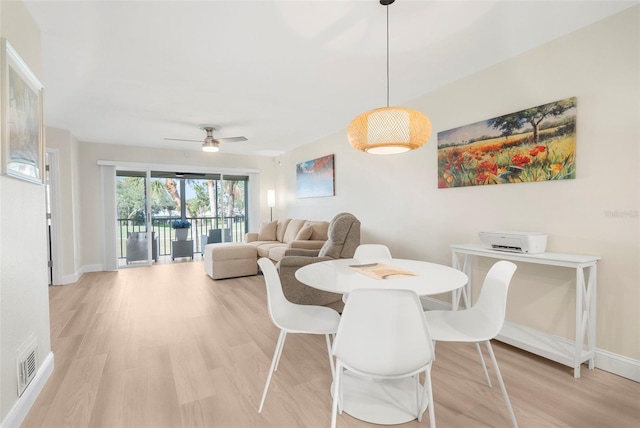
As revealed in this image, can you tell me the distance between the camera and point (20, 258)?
1.69 metres

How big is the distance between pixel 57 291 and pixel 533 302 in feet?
18.5

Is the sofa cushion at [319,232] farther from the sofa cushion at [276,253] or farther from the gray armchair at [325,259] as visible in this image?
the gray armchair at [325,259]

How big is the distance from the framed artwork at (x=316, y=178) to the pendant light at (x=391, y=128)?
311 cm

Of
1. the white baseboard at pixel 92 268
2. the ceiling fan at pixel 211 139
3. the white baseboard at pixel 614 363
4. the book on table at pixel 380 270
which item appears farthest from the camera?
the white baseboard at pixel 92 268

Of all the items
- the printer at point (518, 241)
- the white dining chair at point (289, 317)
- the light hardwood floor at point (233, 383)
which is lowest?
the light hardwood floor at point (233, 383)

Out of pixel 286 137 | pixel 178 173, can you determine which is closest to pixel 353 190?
pixel 286 137

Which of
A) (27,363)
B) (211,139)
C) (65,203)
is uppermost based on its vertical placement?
(211,139)

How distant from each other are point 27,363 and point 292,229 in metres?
3.88

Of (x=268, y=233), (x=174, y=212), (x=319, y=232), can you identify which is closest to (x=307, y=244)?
(x=319, y=232)

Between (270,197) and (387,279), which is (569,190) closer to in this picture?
(387,279)

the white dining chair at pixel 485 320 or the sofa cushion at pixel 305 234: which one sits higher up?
the sofa cushion at pixel 305 234

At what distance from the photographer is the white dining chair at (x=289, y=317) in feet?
5.51

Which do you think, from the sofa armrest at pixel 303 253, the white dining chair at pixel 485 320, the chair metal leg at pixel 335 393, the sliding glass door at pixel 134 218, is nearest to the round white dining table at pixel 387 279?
the white dining chair at pixel 485 320

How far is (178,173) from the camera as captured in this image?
6.48 meters
